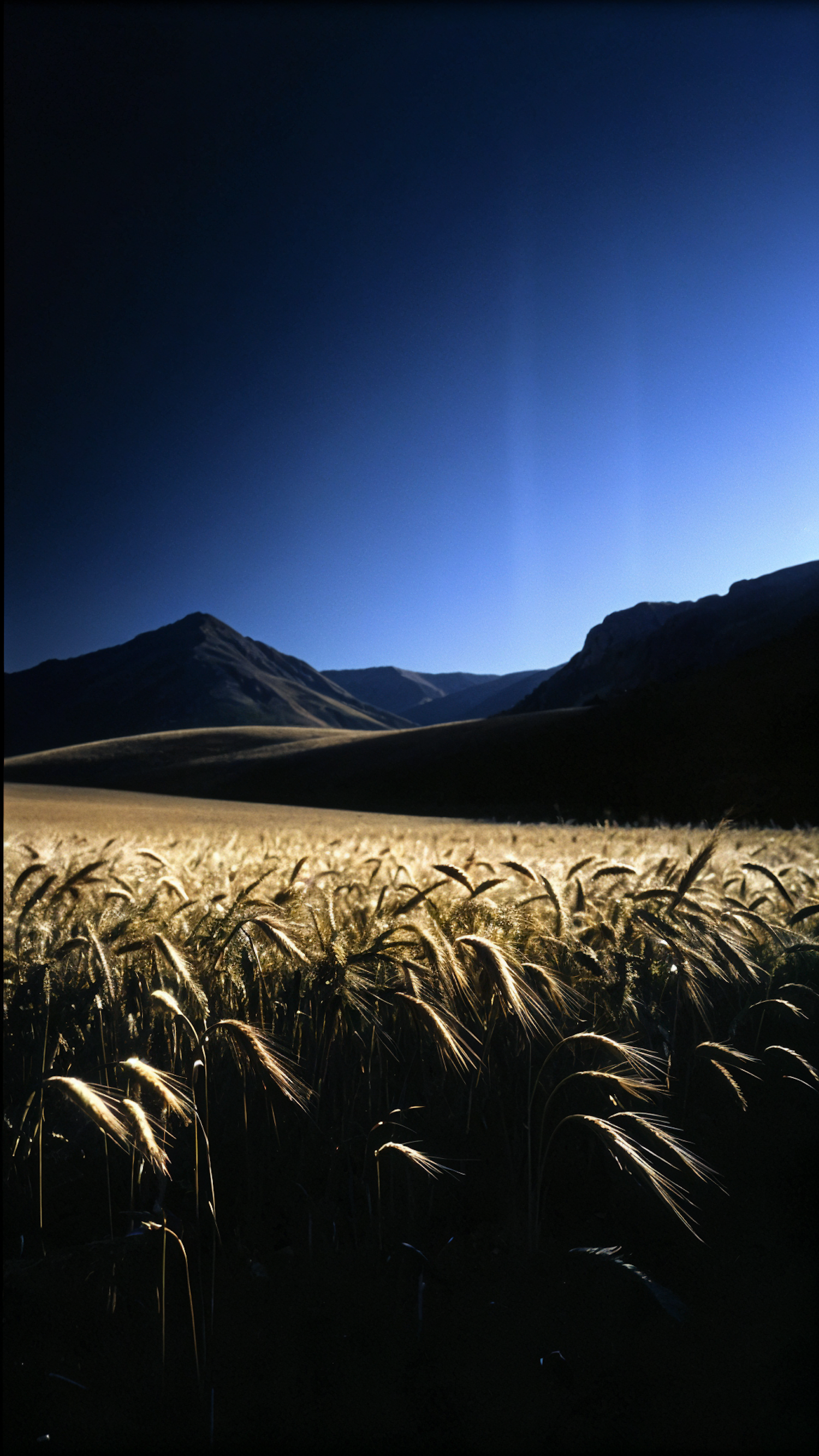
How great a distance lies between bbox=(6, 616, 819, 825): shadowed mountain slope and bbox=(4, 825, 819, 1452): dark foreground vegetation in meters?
→ 16.5

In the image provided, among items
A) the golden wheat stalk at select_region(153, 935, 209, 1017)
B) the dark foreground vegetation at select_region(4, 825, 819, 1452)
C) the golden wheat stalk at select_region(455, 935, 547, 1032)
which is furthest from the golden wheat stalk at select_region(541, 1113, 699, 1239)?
the golden wheat stalk at select_region(153, 935, 209, 1017)

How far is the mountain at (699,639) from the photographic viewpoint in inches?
3083

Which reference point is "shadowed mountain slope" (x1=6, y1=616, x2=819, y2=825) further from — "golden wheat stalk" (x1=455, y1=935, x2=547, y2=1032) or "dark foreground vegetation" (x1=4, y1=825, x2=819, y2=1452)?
"golden wheat stalk" (x1=455, y1=935, x2=547, y2=1032)

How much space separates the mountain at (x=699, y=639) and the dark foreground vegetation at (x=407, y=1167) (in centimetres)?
4705

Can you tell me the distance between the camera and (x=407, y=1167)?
196 centimetres

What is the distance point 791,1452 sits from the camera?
155 centimetres

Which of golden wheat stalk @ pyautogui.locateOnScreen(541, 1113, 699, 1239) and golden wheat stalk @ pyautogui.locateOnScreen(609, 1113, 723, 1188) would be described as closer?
golden wheat stalk @ pyautogui.locateOnScreen(541, 1113, 699, 1239)

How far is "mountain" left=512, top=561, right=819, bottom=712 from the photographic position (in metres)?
78.3

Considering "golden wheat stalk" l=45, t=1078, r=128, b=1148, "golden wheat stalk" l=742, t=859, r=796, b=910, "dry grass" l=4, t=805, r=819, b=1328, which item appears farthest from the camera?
"golden wheat stalk" l=742, t=859, r=796, b=910

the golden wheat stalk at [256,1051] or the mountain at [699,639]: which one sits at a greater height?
the mountain at [699,639]

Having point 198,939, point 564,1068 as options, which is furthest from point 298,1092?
point 564,1068

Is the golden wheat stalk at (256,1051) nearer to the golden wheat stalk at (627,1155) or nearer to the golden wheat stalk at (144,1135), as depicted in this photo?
the golden wheat stalk at (144,1135)

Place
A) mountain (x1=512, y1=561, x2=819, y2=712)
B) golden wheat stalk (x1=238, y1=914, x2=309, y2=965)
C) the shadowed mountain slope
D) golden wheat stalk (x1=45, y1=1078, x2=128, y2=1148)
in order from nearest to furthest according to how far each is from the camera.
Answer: golden wheat stalk (x1=45, y1=1078, x2=128, y2=1148)
golden wheat stalk (x1=238, y1=914, x2=309, y2=965)
the shadowed mountain slope
mountain (x1=512, y1=561, x2=819, y2=712)

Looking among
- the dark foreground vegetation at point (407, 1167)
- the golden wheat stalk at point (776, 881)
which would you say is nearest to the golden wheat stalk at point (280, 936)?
the dark foreground vegetation at point (407, 1167)
